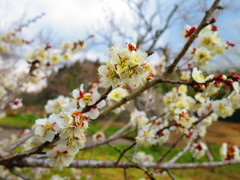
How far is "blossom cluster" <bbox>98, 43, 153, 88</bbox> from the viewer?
0.67 meters

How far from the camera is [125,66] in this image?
68 cm

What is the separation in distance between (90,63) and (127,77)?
1769 cm

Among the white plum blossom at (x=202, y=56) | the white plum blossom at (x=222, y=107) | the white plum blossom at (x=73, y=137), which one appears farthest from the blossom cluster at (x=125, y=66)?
the white plum blossom at (x=222, y=107)

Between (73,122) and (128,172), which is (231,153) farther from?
(128,172)

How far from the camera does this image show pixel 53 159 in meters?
0.99

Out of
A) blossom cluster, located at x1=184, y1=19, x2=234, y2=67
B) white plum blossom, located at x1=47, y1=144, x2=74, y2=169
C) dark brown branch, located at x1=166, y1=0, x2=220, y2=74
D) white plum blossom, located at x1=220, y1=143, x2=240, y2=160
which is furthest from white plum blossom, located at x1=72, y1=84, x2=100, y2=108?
white plum blossom, located at x1=220, y1=143, x2=240, y2=160

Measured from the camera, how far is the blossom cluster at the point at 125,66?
674 millimetres

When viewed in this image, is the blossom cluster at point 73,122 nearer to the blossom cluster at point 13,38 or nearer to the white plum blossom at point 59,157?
the white plum blossom at point 59,157

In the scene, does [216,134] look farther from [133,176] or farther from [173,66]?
[173,66]

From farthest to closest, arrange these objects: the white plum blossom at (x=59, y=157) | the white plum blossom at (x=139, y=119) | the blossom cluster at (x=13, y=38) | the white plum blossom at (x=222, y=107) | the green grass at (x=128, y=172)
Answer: the green grass at (x=128, y=172), the blossom cluster at (x=13, y=38), the white plum blossom at (x=139, y=119), the white plum blossom at (x=222, y=107), the white plum blossom at (x=59, y=157)

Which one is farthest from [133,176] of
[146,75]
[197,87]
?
[146,75]

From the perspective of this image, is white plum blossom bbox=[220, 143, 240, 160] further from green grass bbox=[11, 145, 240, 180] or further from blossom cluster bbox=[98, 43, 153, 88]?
green grass bbox=[11, 145, 240, 180]

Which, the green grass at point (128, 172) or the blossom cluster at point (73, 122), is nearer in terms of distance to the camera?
the blossom cluster at point (73, 122)

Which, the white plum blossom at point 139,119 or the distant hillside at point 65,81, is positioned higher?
the distant hillside at point 65,81
